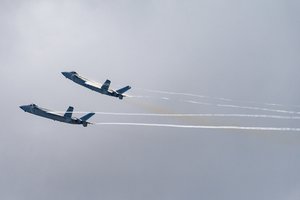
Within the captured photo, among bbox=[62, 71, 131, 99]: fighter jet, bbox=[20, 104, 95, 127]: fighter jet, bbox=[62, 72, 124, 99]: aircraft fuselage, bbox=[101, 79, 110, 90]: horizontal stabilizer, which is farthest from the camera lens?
bbox=[101, 79, 110, 90]: horizontal stabilizer

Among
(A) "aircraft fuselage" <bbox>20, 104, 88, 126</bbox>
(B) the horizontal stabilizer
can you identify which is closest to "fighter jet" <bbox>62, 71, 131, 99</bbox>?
(B) the horizontal stabilizer

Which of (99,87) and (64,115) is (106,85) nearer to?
(99,87)

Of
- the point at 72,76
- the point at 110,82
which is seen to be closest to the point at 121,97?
the point at 110,82

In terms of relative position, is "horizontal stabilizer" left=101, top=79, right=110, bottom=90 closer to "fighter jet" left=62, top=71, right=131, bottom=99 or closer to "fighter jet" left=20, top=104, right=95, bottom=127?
"fighter jet" left=62, top=71, right=131, bottom=99

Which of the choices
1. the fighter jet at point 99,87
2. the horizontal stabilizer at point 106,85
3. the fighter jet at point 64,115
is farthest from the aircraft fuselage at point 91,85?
the fighter jet at point 64,115

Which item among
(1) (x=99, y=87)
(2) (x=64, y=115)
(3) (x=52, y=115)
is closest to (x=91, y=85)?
(1) (x=99, y=87)

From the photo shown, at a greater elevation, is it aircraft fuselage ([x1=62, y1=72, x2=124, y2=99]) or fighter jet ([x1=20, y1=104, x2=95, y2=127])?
aircraft fuselage ([x1=62, y1=72, x2=124, y2=99])

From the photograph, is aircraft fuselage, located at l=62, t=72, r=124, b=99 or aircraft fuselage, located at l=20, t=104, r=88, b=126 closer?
aircraft fuselage, located at l=20, t=104, r=88, b=126

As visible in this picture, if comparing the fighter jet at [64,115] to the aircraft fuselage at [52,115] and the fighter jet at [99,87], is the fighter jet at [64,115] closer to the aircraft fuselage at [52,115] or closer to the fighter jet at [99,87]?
the aircraft fuselage at [52,115]

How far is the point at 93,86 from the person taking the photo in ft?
492

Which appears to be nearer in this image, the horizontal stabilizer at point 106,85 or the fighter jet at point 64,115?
the fighter jet at point 64,115

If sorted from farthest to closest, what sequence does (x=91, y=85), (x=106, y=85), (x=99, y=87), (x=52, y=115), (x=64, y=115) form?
(x=91, y=85) < (x=99, y=87) < (x=106, y=85) < (x=52, y=115) < (x=64, y=115)

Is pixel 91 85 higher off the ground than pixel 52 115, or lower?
higher

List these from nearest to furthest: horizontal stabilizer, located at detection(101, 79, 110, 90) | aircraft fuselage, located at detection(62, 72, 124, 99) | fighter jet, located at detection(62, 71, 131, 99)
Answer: fighter jet, located at detection(62, 71, 131, 99), aircraft fuselage, located at detection(62, 72, 124, 99), horizontal stabilizer, located at detection(101, 79, 110, 90)
